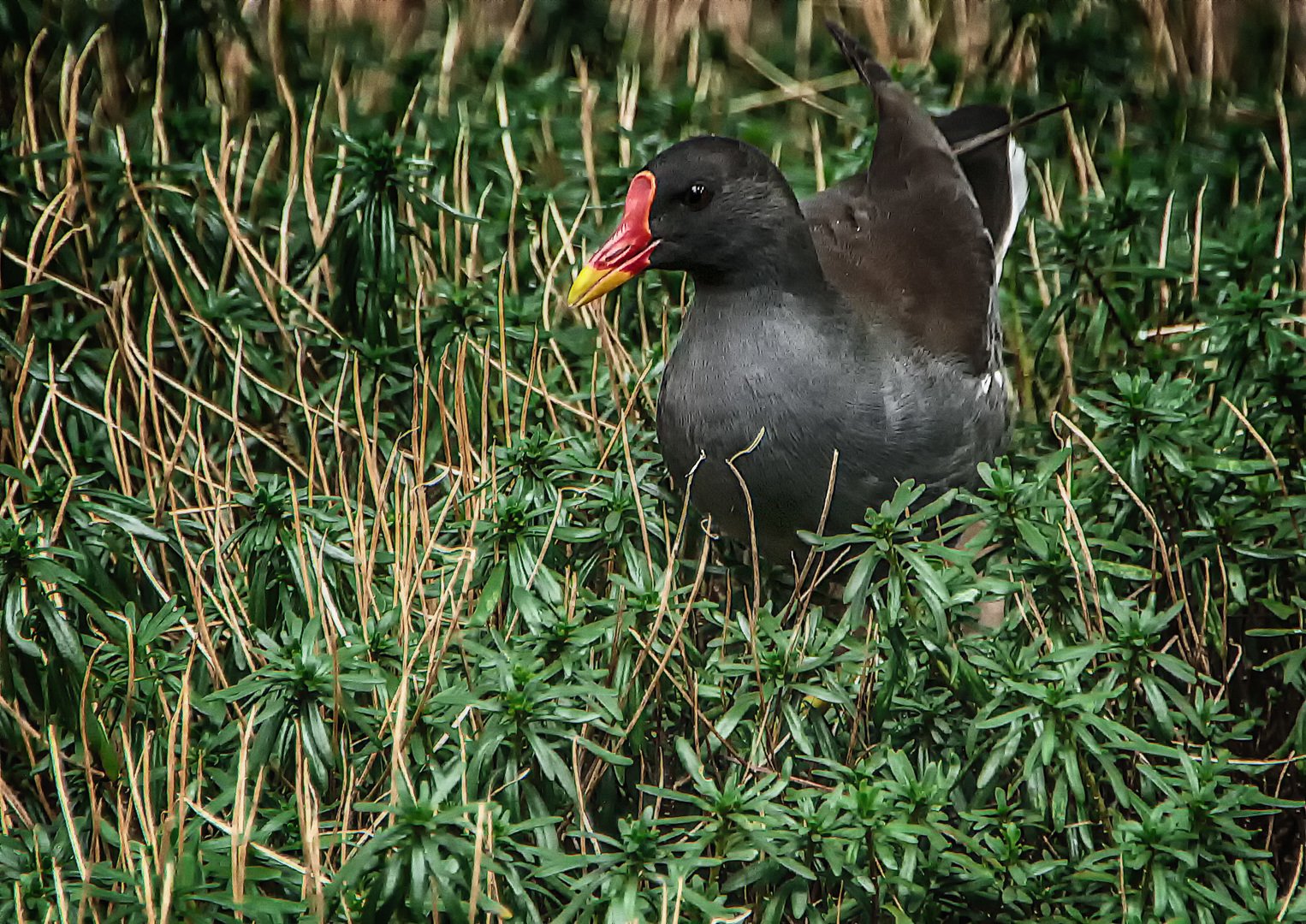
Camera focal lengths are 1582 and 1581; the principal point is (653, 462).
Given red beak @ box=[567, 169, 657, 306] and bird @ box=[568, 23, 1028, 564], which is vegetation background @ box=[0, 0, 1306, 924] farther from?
red beak @ box=[567, 169, 657, 306]

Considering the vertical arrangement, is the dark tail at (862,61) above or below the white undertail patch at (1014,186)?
above

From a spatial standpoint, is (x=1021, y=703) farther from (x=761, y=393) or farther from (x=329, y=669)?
(x=329, y=669)

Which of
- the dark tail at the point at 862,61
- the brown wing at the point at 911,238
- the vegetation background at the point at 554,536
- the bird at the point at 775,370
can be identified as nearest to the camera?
the vegetation background at the point at 554,536

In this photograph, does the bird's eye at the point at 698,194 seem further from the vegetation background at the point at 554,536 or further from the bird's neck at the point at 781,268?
the vegetation background at the point at 554,536

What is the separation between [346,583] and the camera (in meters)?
3.24

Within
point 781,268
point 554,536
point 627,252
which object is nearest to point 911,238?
point 781,268

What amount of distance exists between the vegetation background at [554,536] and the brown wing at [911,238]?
319 millimetres

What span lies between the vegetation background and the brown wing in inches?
12.6

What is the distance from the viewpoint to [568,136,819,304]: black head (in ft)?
10.6

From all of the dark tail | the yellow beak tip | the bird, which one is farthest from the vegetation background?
the dark tail

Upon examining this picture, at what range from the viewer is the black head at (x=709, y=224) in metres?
3.23

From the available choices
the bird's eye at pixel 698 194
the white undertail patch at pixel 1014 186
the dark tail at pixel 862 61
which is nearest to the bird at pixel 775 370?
the bird's eye at pixel 698 194

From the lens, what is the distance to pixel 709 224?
3.23 metres

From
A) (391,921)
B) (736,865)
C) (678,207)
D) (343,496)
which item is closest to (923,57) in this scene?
(678,207)
